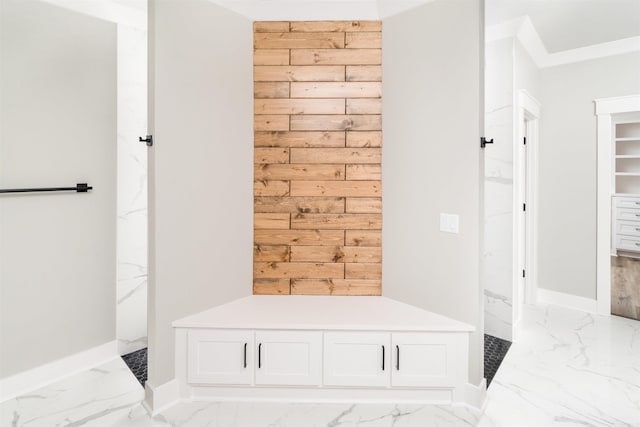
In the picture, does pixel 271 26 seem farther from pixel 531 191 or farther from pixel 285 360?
pixel 531 191

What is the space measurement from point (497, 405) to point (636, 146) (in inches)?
124

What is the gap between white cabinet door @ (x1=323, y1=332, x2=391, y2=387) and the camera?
7.39 ft

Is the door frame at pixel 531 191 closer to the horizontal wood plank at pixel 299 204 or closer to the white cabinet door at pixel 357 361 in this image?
the white cabinet door at pixel 357 361

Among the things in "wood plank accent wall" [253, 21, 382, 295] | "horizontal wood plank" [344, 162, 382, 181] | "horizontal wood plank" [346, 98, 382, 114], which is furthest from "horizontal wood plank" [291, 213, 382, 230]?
"horizontal wood plank" [346, 98, 382, 114]

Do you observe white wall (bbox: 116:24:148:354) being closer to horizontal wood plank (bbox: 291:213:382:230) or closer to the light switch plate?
horizontal wood plank (bbox: 291:213:382:230)

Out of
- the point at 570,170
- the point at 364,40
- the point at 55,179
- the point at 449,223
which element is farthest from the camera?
the point at 570,170

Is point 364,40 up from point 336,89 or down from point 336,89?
up

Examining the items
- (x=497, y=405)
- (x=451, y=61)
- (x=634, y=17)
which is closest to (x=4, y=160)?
(x=451, y=61)

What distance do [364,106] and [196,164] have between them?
3.92ft

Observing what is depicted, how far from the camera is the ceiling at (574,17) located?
293cm

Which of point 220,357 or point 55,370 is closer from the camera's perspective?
point 220,357

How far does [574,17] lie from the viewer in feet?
10.4

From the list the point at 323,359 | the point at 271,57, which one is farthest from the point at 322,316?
the point at 271,57

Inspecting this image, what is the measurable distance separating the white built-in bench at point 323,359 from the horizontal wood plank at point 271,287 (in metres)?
0.48
